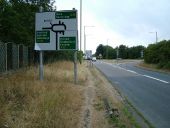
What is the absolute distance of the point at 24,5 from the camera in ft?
110

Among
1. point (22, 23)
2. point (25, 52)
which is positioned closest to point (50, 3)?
point (22, 23)

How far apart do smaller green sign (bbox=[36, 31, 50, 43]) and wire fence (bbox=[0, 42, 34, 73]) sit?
1.82 metres

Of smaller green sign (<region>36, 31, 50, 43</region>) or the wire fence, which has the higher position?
smaller green sign (<region>36, 31, 50, 43</region>)

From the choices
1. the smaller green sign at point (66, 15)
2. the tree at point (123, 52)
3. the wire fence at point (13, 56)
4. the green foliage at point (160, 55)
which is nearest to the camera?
the smaller green sign at point (66, 15)

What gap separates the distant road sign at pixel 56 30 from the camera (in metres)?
21.4

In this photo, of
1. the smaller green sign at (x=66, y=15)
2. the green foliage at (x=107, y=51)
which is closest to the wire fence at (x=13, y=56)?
the smaller green sign at (x=66, y=15)

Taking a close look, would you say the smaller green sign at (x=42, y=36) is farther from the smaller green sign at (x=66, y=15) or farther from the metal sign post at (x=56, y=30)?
the smaller green sign at (x=66, y=15)

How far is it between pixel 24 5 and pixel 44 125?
25.1 m

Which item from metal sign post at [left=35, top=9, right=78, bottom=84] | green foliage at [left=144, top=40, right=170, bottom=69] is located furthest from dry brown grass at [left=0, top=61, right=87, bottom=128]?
green foliage at [left=144, top=40, right=170, bottom=69]

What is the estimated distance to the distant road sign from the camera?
21.4 m

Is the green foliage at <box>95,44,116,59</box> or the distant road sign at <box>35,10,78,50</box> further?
the green foliage at <box>95,44,116,59</box>

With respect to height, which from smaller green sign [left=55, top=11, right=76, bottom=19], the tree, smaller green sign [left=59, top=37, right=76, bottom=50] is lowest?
the tree

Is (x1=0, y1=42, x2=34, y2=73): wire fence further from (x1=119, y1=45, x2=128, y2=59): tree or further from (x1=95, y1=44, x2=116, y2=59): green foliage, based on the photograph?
(x1=95, y1=44, x2=116, y2=59): green foliage

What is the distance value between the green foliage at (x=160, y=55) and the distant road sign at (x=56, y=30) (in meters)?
30.1
